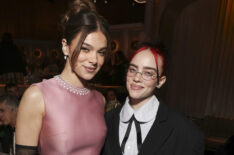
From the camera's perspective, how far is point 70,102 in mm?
1364

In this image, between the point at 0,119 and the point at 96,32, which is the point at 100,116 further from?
the point at 0,119

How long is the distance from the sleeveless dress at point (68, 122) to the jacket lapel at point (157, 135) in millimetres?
304

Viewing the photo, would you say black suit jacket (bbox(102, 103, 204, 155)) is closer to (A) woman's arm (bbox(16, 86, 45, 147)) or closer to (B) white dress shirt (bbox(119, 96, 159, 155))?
(B) white dress shirt (bbox(119, 96, 159, 155))

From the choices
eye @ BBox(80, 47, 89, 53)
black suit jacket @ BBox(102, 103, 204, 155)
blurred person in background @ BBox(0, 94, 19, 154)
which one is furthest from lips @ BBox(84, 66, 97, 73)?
blurred person in background @ BBox(0, 94, 19, 154)

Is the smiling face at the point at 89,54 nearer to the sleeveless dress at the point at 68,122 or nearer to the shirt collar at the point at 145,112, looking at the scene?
the sleeveless dress at the point at 68,122

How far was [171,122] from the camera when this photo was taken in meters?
1.46

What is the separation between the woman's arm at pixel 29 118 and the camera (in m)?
1.20

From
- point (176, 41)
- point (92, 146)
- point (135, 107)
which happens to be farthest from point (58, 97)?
point (176, 41)

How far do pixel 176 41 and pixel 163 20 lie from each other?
148 centimetres

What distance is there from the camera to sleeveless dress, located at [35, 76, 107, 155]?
1.27 metres

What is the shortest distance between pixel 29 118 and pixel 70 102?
0.85ft

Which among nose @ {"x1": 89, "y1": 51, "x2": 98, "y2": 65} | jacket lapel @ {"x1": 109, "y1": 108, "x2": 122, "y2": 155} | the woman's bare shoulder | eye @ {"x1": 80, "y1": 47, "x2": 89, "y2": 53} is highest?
eye @ {"x1": 80, "y1": 47, "x2": 89, "y2": 53}

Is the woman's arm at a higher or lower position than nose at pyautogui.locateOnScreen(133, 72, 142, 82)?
lower

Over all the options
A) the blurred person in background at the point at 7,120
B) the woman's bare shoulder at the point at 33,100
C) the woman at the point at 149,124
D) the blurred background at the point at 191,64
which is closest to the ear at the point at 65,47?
the woman's bare shoulder at the point at 33,100
